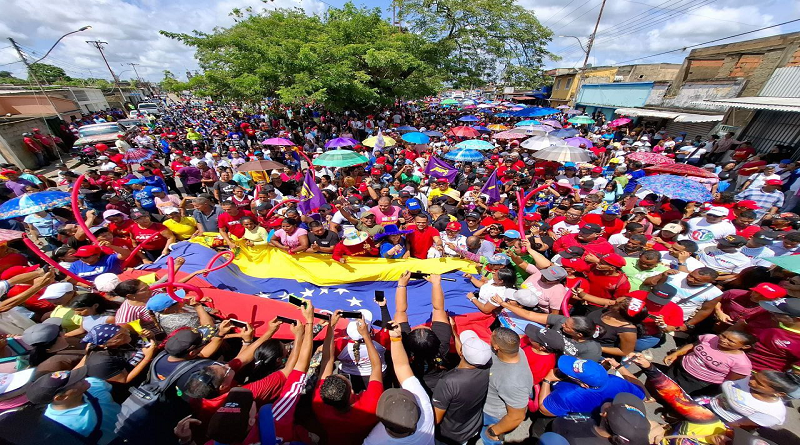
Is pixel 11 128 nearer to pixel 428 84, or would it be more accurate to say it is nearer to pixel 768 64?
pixel 428 84

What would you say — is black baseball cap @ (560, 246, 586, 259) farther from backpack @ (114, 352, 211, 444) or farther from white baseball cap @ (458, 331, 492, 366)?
backpack @ (114, 352, 211, 444)

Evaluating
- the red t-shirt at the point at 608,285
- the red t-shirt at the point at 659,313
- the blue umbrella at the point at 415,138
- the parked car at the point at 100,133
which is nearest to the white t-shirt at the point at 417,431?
the red t-shirt at the point at 659,313

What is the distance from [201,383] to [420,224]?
3.52 m

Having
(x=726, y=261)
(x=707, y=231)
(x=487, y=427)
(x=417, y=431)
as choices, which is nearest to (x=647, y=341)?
(x=726, y=261)

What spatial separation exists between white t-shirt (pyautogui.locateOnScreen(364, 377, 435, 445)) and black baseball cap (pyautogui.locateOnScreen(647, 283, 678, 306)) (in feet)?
9.99

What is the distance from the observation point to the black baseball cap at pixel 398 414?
74.1 inches

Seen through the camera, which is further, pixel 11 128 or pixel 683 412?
pixel 11 128

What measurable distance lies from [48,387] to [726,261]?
24.9 ft

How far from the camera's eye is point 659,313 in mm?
3307

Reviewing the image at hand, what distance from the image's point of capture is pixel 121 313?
3189 mm

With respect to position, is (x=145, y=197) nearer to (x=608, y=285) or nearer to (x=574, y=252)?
(x=574, y=252)

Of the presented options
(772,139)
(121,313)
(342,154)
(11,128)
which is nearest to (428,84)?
(342,154)

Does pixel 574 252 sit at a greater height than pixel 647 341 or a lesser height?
greater

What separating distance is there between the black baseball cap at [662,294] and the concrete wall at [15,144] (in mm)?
23280
